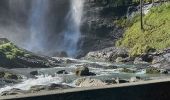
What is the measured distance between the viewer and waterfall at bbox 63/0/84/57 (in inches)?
3964

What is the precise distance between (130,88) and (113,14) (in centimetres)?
9337

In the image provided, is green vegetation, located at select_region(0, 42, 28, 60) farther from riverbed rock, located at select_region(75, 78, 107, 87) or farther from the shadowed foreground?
the shadowed foreground

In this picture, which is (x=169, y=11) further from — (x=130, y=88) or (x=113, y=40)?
(x=130, y=88)

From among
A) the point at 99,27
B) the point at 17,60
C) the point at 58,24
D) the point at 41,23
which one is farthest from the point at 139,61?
the point at 41,23

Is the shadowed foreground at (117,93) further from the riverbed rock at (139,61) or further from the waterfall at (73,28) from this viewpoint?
the waterfall at (73,28)

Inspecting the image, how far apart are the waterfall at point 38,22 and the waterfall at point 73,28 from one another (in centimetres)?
644

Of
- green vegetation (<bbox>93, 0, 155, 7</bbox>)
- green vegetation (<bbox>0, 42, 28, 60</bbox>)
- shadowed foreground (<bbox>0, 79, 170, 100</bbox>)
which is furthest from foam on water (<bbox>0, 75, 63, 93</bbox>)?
green vegetation (<bbox>93, 0, 155, 7</bbox>)

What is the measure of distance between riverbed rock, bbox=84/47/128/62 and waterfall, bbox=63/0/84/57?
12.9m

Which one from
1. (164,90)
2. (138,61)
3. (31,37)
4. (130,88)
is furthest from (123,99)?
(31,37)

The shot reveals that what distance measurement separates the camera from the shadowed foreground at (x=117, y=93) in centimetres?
792

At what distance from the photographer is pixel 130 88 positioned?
29.1 ft

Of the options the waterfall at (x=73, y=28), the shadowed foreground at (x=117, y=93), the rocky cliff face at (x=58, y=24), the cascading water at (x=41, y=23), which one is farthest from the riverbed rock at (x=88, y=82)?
the cascading water at (x=41, y=23)

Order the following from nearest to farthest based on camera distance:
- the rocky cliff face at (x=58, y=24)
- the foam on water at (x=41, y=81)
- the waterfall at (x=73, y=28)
A: 1. the foam on water at (x=41, y=81)
2. the rocky cliff face at (x=58, y=24)
3. the waterfall at (x=73, y=28)

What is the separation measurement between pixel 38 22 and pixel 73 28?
34.9ft
